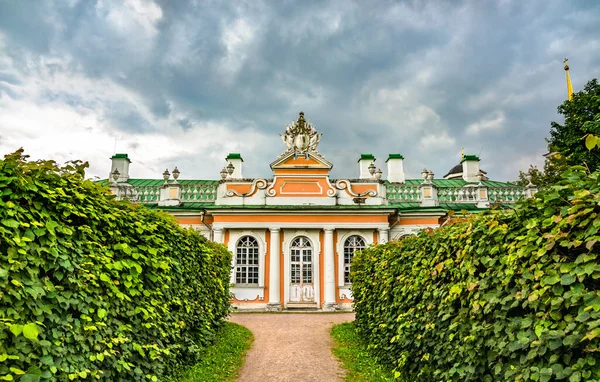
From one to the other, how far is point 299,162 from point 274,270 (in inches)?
208

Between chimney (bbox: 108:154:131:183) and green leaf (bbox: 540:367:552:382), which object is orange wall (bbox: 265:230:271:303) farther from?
green leaf (bbox: 540:367:552:382)

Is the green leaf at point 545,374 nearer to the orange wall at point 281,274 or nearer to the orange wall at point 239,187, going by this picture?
the orange wall at point 281,274

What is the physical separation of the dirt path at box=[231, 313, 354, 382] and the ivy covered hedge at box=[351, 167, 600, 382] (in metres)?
2.16

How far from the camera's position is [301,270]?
60.0ft

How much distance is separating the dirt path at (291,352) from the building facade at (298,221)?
13.2ft

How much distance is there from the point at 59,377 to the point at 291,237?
15.2 metres

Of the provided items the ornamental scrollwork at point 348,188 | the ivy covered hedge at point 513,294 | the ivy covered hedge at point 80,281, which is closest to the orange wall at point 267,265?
the ornamental scrollwork at point 348,188

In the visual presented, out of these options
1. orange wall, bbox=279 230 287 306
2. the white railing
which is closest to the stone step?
orange wall, bbox=279 230 287 306

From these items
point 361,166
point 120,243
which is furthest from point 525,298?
point 361,166

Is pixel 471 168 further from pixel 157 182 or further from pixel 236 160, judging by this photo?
pixel 157 182

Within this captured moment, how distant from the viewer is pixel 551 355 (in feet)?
9.22

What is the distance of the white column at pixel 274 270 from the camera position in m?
17.5

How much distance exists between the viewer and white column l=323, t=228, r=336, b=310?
694 inches

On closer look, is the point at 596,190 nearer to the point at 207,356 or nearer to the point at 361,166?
the point at 207,356
